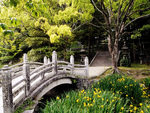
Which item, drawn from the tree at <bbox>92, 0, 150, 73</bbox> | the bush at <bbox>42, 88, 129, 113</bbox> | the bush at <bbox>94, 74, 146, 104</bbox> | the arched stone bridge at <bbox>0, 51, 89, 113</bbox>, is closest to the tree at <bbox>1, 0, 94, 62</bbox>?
the tree at <bbox>92, 0, 150, 73</bbox>

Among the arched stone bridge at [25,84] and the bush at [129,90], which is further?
the bush at [129,90]

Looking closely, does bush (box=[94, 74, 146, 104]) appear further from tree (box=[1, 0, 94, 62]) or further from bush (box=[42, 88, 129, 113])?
tree (box=[1, 0, 94, 62])

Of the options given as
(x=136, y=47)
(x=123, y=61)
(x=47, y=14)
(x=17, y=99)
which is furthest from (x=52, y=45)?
(x=136, y=47)

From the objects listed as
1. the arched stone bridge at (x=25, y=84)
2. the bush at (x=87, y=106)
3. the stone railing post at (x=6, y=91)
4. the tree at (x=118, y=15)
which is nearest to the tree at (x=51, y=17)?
the tree at (x=118, y=15)

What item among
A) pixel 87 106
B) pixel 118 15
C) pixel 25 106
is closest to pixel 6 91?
pixel 25 106

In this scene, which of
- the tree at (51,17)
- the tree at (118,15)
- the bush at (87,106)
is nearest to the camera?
the bush at (87,106)

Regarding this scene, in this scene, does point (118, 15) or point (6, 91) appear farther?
point (118, 15)

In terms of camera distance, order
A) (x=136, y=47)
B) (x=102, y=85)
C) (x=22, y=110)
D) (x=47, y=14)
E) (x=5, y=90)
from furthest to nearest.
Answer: (x=136, y=47) < (x=47, y=14) < (x=102, y=85) < (x=22, y=110) < (x=5, y=90)

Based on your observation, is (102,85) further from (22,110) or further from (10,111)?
(10,111)

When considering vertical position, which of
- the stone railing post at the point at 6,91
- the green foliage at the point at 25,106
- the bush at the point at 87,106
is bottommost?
the green foliage at the point at 25,106

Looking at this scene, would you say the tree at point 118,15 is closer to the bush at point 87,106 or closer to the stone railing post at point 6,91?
the bush at point 87,106

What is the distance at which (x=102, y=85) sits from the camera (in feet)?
18.4

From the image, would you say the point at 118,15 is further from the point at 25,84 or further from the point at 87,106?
the point at 25,84

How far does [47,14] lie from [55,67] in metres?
5.92
